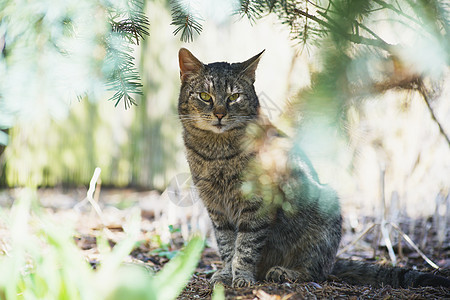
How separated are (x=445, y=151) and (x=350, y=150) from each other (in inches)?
89.6

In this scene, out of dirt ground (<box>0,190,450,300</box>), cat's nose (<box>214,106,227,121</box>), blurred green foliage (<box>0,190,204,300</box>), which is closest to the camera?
blurred green foliage (<box>0,190,204,300</box>)

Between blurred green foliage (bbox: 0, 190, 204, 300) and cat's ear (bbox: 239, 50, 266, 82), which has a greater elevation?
cat's ear (bbox: 239, 50, 266, 82)

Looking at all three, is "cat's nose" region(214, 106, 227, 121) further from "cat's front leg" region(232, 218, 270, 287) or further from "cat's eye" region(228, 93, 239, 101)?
"cat's front leg" region(232, 218, 270, 287)

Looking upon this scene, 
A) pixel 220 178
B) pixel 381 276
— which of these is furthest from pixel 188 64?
pixel 381 276

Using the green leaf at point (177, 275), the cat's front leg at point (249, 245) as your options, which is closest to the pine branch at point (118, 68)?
the green leaf at point (177, 275)

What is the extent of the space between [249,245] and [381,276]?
729 millimetres

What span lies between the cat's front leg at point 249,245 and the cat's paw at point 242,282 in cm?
6

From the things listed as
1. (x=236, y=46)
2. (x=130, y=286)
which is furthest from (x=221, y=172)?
(x=236, y=46)

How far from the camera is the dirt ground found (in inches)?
69.1

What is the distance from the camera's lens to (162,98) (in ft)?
16.0

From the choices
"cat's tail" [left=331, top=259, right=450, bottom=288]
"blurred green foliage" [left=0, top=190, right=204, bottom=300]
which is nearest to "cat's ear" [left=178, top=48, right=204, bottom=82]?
"blurred green foliage" [left=0, top=190, right=204, bottom=300]

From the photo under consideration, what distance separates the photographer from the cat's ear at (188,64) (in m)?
2.41

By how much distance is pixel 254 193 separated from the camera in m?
2.13

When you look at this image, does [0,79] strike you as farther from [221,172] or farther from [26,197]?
[221,172]
